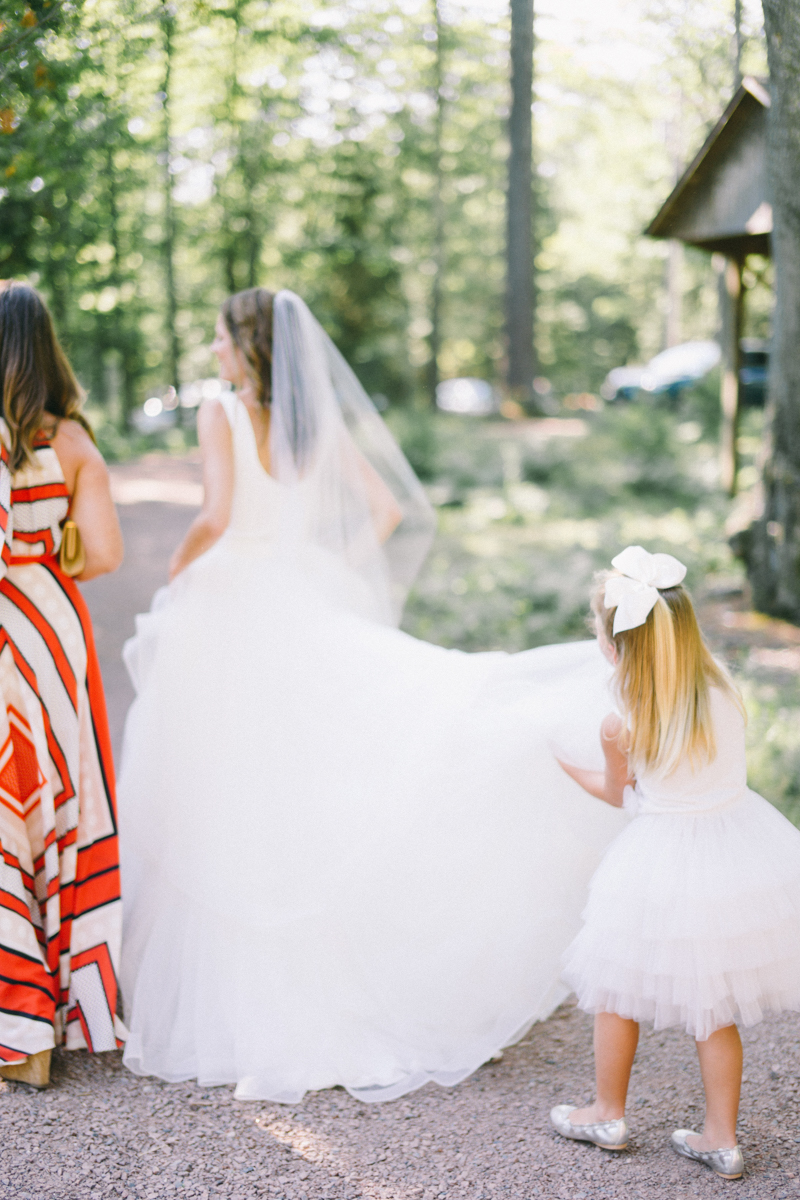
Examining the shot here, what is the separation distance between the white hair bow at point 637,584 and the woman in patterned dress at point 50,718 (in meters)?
1.52

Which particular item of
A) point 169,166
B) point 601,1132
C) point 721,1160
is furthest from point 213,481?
point 169,166

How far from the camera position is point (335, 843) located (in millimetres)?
3172

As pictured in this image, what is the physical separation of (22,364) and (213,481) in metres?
0.77

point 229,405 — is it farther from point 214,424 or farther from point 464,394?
point 464,394

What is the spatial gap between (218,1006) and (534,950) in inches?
37.8

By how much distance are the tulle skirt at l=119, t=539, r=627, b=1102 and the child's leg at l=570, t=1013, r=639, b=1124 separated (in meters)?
0.47

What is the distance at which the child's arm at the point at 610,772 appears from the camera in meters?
2.56

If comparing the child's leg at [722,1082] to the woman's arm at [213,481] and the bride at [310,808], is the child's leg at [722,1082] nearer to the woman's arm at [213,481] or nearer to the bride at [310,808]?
the bride at [310,808]

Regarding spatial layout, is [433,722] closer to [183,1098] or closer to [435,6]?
[183,1098]

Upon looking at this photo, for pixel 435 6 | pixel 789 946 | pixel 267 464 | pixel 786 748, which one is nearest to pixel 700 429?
pixel 435 6

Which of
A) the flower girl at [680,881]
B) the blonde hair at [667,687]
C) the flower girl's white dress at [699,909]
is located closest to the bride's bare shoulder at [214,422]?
the flower girl at [680,881]

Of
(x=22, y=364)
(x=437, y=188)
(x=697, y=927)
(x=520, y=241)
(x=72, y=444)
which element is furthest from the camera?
(x=437, y=188)

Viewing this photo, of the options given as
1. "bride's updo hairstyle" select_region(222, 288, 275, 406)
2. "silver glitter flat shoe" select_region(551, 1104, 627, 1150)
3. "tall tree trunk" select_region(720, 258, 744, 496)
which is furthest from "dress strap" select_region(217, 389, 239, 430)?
"tall tree trunk" select_region(720, 258, 744, 496)

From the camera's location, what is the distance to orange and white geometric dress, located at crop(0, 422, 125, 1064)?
2.93 meters
